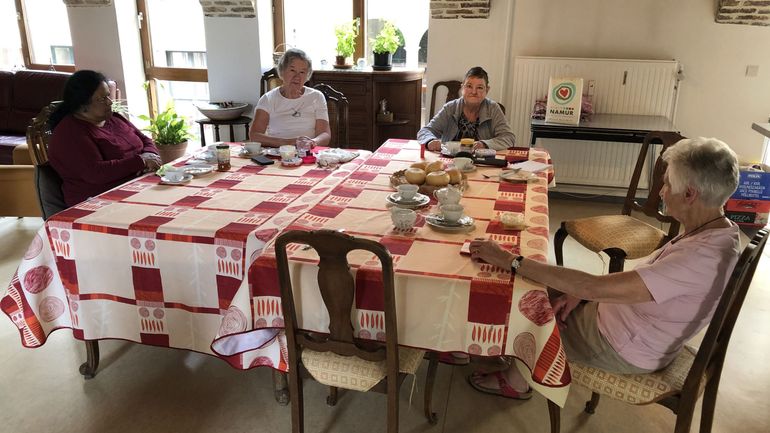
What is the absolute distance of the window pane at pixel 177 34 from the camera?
534 cm

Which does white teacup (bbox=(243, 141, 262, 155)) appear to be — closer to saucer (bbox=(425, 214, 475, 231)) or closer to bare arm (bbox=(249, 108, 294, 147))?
bare arm (bbox=(249, 108, 294, 147))

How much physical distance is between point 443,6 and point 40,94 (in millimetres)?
3318

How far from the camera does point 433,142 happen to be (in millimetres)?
2852

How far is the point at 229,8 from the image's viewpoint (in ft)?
15.5

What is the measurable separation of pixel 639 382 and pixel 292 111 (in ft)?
7.69

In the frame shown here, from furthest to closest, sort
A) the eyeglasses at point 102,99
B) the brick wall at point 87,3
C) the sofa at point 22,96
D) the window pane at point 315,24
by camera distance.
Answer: the brick wall at point 87,3 < the window pane at point 315,24 < the sofa at point 22,96 < the eyeglasses at point 102,99

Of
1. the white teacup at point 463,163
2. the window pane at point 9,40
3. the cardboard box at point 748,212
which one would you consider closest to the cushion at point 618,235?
the white teacup at point 463,163

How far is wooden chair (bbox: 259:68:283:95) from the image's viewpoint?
4.46 metres

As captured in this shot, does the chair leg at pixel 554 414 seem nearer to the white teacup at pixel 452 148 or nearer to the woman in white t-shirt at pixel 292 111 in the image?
the white teacup at pixel 452 148

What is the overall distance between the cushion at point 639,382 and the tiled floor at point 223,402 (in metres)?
0.41

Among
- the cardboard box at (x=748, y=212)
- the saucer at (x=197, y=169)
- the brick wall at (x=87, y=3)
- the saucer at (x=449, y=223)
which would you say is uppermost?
the brick wall at (x=87, y=3)

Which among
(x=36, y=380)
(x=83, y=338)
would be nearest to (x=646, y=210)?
(x=83, y=338)

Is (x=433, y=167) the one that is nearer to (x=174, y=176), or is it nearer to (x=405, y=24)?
(x=174, y=176)

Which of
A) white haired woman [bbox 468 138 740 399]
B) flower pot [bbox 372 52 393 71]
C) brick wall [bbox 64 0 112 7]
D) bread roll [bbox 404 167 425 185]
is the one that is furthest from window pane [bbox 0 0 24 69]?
white haired woman [bbox 468 138 740 399]
